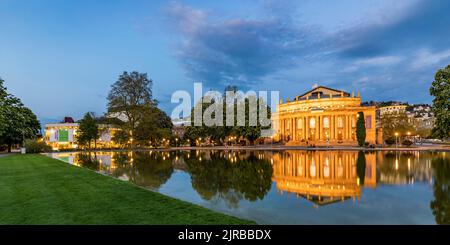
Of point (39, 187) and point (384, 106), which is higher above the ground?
point (384, 106)

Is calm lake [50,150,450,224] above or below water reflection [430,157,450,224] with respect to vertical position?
below

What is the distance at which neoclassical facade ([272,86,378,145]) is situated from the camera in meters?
72.4

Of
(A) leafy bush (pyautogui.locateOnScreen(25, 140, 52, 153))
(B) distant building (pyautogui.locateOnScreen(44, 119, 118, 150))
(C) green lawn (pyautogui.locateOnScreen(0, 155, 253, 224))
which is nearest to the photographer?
(C) green lawn (pyautogui.locateOnScreen(0, 155, 253, 224))

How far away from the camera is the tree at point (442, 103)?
3162cm

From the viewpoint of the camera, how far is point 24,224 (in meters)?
6.32

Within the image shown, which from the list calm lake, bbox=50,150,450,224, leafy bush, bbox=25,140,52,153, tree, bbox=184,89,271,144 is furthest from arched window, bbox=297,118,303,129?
calm lake, bbox=50,150,450,224

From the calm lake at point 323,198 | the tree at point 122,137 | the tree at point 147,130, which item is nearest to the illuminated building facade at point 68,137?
the tree at point 122,137

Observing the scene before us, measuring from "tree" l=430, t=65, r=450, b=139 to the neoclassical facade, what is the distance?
112 feet

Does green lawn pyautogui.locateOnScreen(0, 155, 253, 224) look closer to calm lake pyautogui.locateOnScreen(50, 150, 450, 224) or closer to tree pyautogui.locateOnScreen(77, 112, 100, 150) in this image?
calm lake pyautogui.locateOnScreen(50, 150, 450, 224)

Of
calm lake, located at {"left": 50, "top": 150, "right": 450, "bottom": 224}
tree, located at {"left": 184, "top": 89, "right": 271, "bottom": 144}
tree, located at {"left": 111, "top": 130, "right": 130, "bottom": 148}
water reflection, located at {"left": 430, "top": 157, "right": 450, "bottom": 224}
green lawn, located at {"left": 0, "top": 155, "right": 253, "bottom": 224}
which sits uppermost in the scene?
tree, located at {"left": 184, "top": 89, "right": 271, "bottom": 144}
